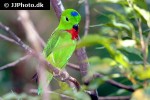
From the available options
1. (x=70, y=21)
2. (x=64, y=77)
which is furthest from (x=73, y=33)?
(x=64, y=77)

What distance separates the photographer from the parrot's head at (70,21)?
5.67 ft

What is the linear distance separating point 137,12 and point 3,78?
2530 mm

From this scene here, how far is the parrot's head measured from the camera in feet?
5.67

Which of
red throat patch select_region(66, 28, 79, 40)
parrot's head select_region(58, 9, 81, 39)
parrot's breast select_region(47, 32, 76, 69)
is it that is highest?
parrot's head select_region(58, 9, 81, 39)

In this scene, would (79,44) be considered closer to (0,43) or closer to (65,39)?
(65,39)

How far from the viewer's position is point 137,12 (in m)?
1.15

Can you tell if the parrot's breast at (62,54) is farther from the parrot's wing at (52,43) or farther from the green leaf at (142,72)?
the green leaf at (142,72)

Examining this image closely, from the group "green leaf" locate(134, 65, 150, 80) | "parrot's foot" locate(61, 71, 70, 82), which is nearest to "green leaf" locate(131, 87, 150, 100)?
"green leaf" locate(134, 65, 150, 80)

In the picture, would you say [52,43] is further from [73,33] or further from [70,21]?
[70,21]

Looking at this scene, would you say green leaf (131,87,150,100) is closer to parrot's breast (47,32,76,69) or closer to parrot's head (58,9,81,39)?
parrot's head (58,9,81,39)

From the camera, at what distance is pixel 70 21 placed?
1900mm

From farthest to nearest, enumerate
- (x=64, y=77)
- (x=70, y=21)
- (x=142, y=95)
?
(x=70, y=21)
(x=64, y=77)
(x=142, y=95)

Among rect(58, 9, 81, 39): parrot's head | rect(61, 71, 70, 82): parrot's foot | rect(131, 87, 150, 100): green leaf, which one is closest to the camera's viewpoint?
rect(131, 87, 150, 100): green leaf

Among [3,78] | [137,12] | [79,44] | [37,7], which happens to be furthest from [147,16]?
[3,78]
